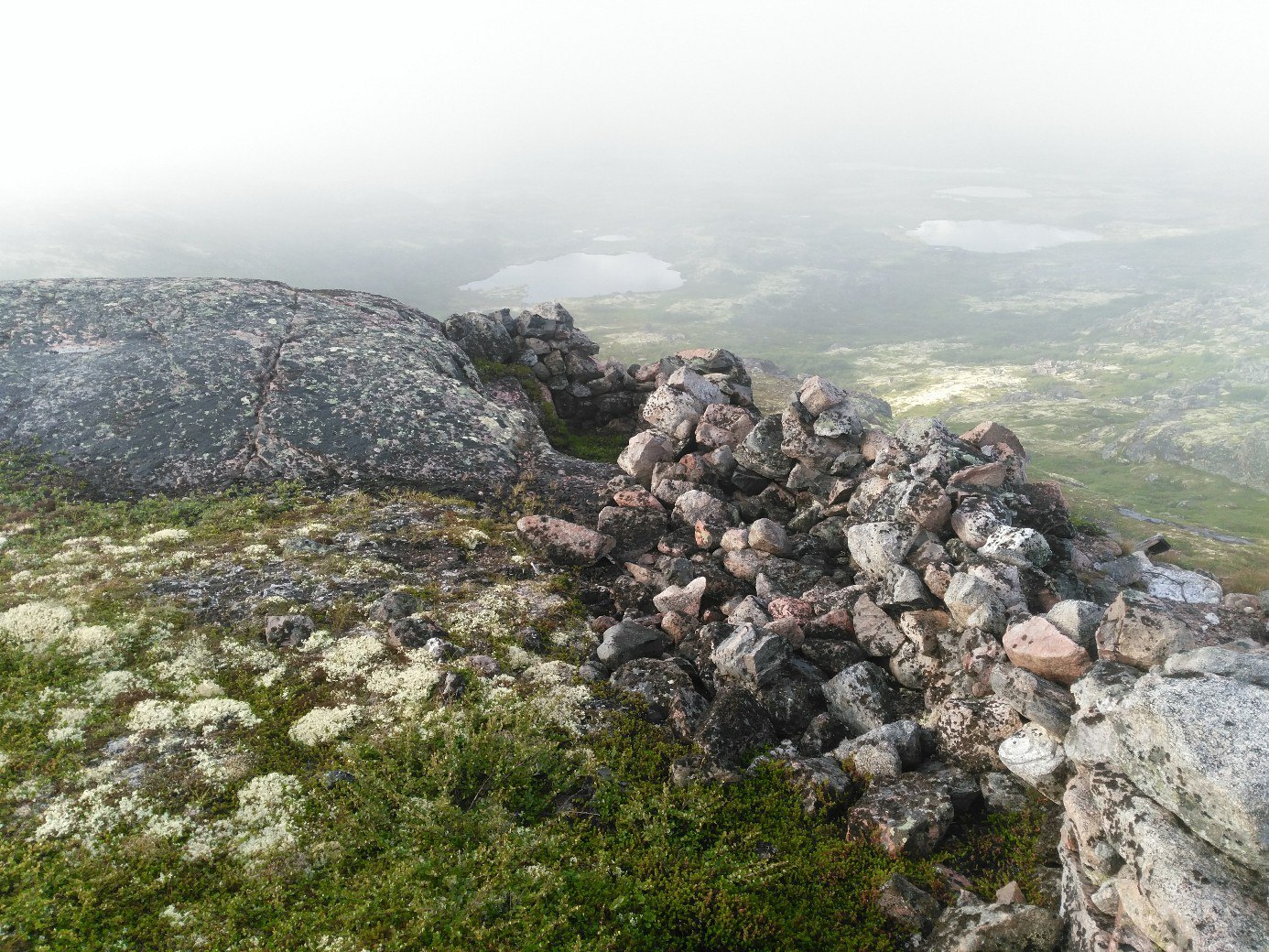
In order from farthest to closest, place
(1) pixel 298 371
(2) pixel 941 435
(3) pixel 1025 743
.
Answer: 1. (1) pixel 298 371
2. (2) pixel 941 435
3. (3) pixel 1025 743

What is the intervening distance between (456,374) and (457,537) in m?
14.2

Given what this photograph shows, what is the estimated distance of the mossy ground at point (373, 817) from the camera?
9.31m

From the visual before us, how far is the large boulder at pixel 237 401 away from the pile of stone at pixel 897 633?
6454 millimetres

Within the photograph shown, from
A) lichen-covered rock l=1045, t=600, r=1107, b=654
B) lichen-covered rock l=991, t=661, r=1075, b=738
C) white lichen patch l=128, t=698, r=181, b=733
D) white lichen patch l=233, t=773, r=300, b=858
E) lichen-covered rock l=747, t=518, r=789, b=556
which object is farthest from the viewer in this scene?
lichen-covered rock l=747, t=518, r=789, b=556

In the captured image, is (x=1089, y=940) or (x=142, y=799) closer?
(x=1089, y=940)

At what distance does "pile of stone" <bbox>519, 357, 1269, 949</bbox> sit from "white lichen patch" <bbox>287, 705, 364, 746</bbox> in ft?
17.9

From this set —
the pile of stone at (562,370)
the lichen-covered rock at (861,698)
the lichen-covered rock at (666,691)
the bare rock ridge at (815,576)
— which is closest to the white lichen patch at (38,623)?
the bare rock ridge at (815,576)

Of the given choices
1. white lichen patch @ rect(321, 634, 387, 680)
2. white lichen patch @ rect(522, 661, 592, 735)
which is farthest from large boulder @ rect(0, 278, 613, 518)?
white lichen patch @ rect(522, 661, 592, 735)

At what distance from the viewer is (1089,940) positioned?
30.7 feet

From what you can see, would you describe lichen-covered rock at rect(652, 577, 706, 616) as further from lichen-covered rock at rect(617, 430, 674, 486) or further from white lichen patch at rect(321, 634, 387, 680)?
Result: lichen-covered rock at rect(617, 430, 674, 486)

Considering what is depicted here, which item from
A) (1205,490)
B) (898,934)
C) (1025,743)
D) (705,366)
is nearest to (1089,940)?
(898,934)

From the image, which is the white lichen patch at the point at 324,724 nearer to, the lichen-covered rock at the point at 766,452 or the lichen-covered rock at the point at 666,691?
the lichen-covered rock at the point at 666,691

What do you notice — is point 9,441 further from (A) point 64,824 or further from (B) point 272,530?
(A) point 64,824

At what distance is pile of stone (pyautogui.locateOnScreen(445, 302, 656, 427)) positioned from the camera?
3828cm
